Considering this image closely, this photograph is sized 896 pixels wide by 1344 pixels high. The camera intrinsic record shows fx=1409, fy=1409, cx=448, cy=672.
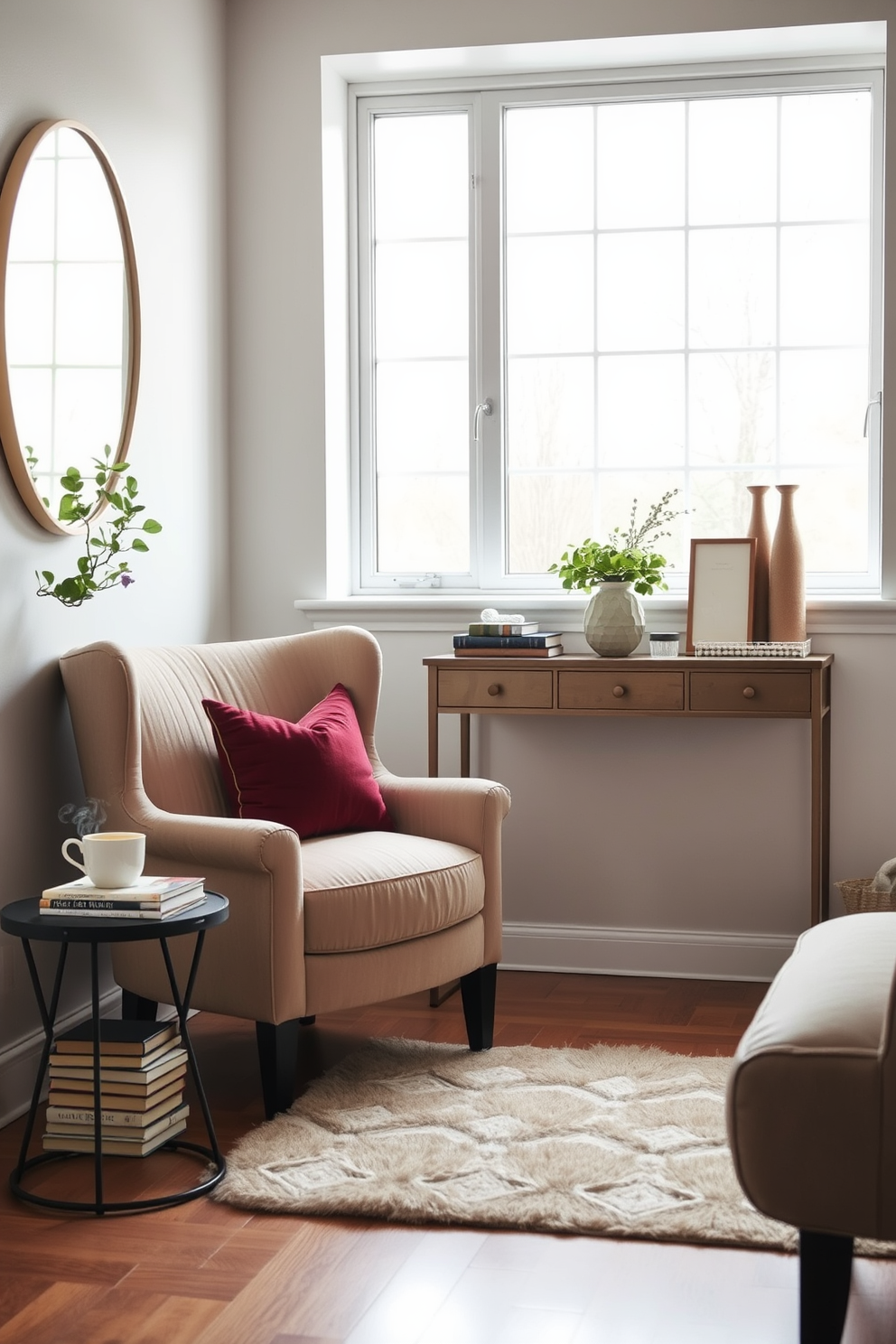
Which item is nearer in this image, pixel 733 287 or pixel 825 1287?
pixel 825 1287

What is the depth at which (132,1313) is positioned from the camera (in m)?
1.96

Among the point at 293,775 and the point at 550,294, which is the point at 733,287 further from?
the point at 293,775

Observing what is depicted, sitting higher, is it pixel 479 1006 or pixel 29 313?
pixel 29 313

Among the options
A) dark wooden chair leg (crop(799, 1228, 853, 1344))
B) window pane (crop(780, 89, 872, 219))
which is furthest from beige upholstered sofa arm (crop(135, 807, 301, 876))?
window pane (crop(780, 89, 872, 219))

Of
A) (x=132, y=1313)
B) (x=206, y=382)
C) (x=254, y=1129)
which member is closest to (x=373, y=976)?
(x=254, y=1129)

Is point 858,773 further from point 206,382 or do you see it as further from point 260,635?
point 206,382

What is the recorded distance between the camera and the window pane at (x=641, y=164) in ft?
12.9

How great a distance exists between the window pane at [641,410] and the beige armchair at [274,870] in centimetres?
128

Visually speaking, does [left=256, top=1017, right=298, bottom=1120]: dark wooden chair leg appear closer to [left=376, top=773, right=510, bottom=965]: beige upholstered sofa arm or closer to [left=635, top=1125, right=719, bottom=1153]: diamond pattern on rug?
[left=376, top=773, right=510, bottom=965]: beige upholstered sofa arm

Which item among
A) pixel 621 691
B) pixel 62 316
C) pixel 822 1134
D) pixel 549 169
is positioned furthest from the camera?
pixel 549 169

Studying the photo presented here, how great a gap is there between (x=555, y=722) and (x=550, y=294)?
4.03 ft

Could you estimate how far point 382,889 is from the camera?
275cm

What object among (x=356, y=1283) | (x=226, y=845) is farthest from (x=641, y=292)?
(x=356, y=1283)

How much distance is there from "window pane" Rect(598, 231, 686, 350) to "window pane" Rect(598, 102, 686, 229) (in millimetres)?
59
